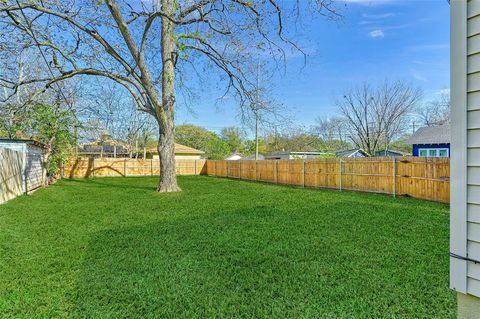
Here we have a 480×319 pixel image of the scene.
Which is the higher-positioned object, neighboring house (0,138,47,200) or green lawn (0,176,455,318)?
neighboring house (0,138,47,200)

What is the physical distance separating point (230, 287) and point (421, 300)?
5.20 ft

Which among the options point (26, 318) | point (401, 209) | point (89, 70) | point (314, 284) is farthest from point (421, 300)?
point (89, 70)

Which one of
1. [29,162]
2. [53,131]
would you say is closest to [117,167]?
[53,131]

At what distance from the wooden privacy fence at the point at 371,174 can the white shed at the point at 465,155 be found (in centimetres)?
726

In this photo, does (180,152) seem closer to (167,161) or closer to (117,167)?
(117,167)

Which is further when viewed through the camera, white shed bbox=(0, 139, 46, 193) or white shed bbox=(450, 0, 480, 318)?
white shed bbox=(0, 139, 46, 193)

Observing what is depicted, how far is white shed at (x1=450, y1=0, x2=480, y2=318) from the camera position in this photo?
1.59 meters

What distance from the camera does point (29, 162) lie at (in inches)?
445

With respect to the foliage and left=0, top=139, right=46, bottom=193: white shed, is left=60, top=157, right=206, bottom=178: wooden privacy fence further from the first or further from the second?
left=0, top=139, right=46, bottom=193: white shed

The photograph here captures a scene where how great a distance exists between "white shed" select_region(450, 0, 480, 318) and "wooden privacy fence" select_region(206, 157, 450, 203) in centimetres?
726

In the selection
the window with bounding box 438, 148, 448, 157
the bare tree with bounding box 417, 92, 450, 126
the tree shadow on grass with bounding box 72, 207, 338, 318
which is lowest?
the tree shadow on grass with bounding box 72, 207, 338, 318

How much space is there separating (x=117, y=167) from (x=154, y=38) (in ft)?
43.8

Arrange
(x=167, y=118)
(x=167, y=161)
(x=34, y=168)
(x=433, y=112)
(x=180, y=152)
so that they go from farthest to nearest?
(x=180, y=152), (x=433, y=112), (x=34, y=168), (x=167, y=161), (x=167, y=118)

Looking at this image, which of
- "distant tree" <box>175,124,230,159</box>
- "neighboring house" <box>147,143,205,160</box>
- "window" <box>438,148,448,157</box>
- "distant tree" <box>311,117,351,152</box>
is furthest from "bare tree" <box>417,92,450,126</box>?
"distant tree" <box>175,124,230,159</box>
